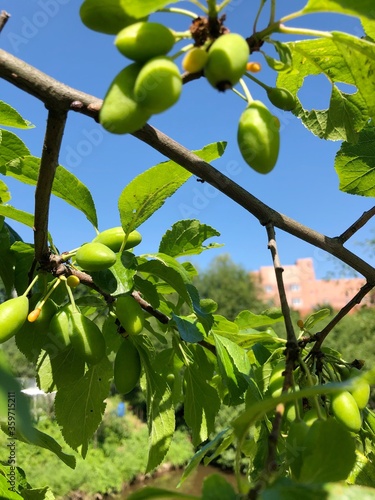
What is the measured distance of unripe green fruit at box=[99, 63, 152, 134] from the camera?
566 mm

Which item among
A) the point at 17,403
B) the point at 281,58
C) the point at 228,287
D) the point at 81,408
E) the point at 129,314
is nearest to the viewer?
the point at 17,403

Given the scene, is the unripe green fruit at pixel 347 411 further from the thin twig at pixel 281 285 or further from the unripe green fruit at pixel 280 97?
the unripe green fruit at pixel 280 97

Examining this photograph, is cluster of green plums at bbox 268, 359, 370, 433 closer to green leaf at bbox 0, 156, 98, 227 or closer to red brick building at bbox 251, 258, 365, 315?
green leaf at bbox 0, 156, 98, 227

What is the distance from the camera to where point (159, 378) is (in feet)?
3.97

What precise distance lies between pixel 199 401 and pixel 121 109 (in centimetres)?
97

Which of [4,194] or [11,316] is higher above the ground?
[4,194]

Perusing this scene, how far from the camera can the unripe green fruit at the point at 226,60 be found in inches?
22.4

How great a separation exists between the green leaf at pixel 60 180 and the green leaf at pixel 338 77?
492 millimetres

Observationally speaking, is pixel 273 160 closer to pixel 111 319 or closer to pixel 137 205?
pixel 137 205

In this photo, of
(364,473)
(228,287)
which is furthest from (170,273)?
(228,287)

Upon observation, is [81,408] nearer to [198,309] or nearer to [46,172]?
[198,309]

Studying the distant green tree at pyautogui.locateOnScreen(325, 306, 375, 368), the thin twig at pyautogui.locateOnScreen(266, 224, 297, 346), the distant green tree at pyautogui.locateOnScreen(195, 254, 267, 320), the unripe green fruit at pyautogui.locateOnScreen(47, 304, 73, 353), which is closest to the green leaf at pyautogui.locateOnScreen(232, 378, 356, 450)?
the thin twig at pyautogui.locateOnScreen(266, 224, 297, 346)

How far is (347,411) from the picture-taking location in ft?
2.74

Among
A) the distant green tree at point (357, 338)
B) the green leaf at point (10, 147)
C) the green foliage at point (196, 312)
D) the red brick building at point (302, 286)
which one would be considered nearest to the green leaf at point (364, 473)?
the green foliage at point (196, 312)
